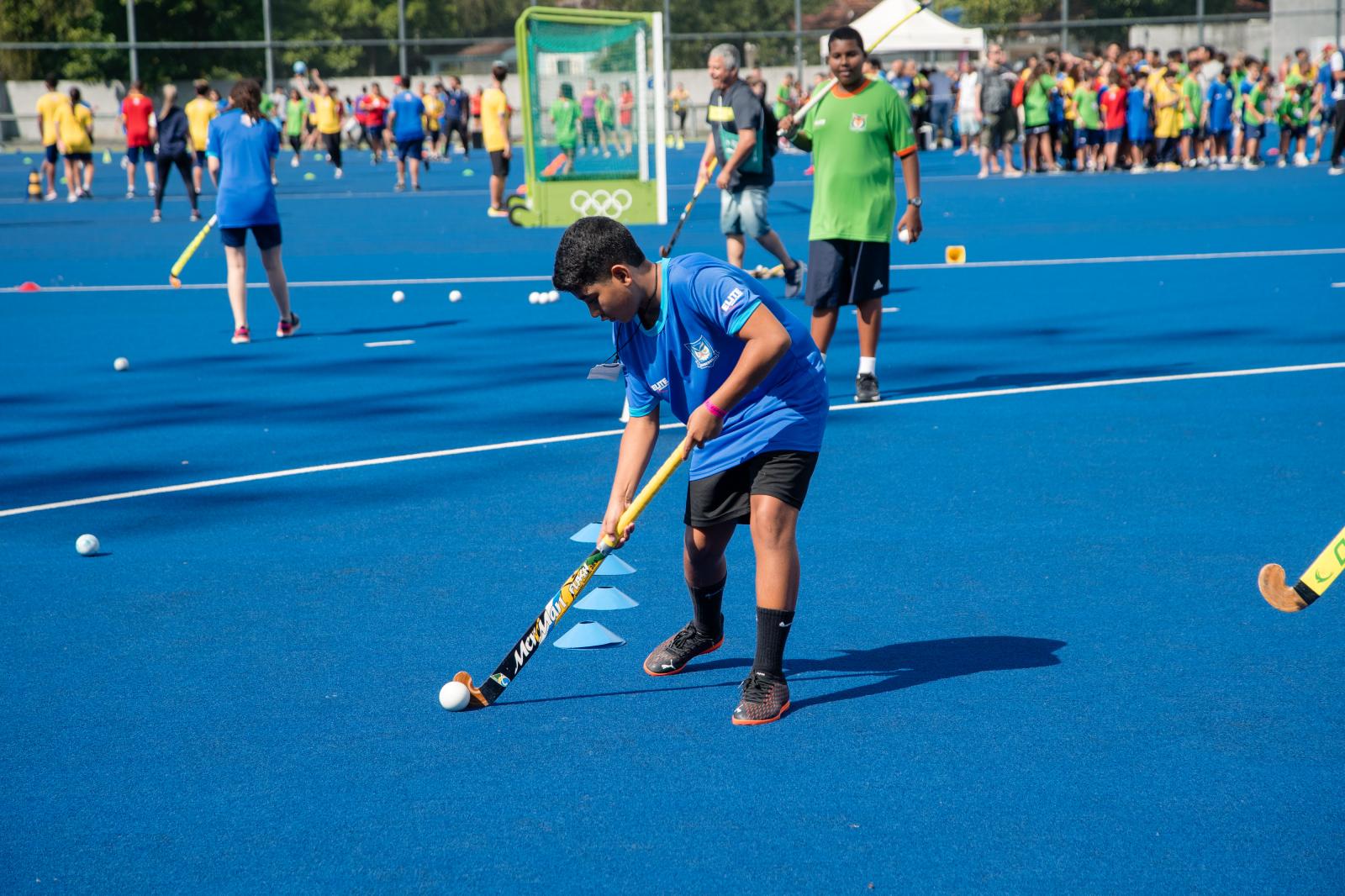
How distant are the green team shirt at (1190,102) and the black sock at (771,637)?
27.9 metres

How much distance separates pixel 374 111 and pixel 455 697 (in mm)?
36895

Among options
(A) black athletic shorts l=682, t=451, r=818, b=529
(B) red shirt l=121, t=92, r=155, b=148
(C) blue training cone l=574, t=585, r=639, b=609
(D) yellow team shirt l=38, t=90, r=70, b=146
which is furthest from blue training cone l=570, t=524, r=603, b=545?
(D) yellow team shirt l=38, t=90, r=70, b=146

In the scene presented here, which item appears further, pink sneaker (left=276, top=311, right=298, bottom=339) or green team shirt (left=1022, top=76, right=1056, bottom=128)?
green team shirt (left=1022, top=76, right=1056, bottom=128)

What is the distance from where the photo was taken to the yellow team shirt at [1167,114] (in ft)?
97.8

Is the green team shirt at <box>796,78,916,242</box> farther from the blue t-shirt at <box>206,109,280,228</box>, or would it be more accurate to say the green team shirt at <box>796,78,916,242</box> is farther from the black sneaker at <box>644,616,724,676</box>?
the blue t-shirt at <box>206,109,280,228</box>

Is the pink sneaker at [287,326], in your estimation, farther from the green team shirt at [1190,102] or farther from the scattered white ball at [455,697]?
the green team shirt at [1190,102]

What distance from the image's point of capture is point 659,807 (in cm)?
408

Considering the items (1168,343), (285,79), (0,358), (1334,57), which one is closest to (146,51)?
(285,79)

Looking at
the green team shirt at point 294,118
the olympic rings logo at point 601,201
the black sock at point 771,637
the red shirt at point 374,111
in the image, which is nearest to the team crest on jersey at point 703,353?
the black sock at point 771,637

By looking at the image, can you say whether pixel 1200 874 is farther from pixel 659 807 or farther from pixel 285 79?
pixel 285 79

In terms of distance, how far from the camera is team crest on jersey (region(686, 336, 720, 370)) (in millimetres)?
4484

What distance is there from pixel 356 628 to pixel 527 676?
2.67 ft

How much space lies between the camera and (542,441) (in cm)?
873

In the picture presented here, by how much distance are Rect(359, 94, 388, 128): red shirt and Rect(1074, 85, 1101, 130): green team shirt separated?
61.1ft
